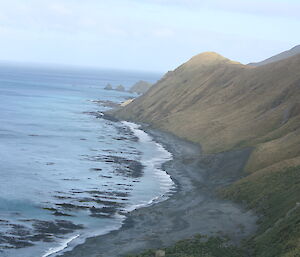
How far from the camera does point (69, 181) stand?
7544 centimetres

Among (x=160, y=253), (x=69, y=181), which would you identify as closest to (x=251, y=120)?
(x=69, y=181)

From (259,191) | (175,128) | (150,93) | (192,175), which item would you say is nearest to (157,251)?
Result: (259,191)

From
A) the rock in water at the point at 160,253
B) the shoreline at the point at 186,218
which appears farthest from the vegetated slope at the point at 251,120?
the rock in water at the point at 160,253

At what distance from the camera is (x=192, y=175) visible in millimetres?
81938

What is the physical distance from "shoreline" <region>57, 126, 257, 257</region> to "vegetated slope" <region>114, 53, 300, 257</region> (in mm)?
2594

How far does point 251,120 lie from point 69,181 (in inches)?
2048

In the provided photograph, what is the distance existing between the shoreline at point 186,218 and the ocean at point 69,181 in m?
2.02

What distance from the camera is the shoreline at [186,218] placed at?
1879 inches

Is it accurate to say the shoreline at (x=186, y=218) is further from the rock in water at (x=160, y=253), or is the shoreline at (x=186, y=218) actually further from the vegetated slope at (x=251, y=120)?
the rock in water at (x=160, y=253)

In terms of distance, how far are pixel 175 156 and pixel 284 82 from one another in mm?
44612

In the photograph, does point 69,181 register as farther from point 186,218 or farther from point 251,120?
point 251,120

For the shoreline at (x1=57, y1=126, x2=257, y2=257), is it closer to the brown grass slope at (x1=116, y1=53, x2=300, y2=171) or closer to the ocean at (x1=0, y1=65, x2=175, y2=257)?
the ocean at (x1=0, y1=65, x2=175, y2=257)

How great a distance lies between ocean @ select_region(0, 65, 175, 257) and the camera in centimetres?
5131

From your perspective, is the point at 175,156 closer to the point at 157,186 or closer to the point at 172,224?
the point at 157,186
